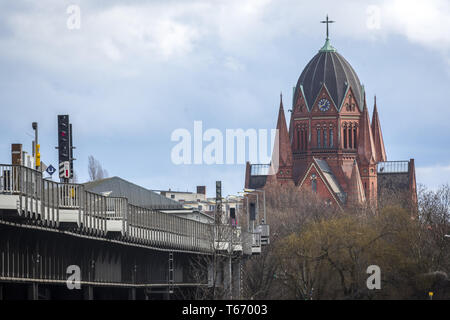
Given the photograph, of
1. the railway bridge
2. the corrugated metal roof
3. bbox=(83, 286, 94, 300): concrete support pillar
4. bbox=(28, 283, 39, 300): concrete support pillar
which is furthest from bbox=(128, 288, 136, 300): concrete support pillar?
bbox=(28, 283, 39, 300): concrete support pillar

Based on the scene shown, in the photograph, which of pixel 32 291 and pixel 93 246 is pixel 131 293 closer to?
pixel 93 246

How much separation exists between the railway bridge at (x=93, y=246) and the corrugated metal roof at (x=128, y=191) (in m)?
8.04

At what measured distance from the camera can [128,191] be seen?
95.4 metres

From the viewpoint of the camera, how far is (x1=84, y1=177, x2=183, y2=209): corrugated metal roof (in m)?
93.9

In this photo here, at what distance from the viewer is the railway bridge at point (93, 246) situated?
48125 mm

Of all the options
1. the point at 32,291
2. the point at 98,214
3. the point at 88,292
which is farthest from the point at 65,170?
the point at 88,292

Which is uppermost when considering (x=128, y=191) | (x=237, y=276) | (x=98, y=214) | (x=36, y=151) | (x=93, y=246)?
(x=128, y=191)

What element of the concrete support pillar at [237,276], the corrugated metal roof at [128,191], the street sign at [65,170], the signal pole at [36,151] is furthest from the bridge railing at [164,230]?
the signal pole at [36,151]

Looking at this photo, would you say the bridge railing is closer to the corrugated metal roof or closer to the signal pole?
the corrugated metal roof

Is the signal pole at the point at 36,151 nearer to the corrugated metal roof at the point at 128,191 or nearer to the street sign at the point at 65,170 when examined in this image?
the street sign at the point at 65,170

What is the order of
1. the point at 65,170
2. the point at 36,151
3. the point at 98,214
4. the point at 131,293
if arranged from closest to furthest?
the point at 36,151, the point at 65,170, the point at 98,214, the point at 131,293

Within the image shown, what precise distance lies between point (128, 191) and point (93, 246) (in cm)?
3228

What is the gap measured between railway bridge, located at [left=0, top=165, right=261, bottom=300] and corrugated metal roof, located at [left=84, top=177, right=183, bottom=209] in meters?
8.04
